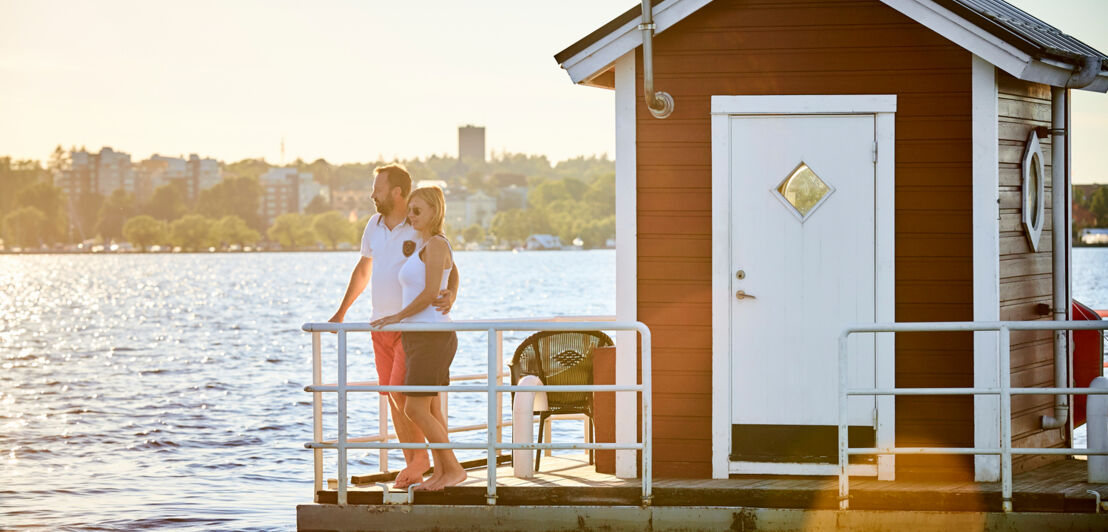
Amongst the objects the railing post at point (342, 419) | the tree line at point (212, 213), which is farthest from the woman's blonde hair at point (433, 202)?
the tree line at point (212, 213)

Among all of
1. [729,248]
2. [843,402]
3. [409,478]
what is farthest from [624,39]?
[409,478]

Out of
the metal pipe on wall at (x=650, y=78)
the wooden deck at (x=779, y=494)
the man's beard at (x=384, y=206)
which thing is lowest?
the wooden deck at (x=779, y=494)

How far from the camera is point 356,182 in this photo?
158375mm

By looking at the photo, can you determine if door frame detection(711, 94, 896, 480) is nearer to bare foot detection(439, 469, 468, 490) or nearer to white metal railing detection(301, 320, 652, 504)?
white metal railing detection(301, 320, 652, 504)

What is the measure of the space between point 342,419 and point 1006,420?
3484 mm

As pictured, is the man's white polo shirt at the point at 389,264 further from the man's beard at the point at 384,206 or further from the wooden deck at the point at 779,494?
the wooden deck at the point at 779,494

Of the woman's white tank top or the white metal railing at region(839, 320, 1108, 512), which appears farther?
the woman's white tank top

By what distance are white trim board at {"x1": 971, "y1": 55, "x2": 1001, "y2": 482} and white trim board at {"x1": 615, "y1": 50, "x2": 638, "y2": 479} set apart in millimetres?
Answer: 1940

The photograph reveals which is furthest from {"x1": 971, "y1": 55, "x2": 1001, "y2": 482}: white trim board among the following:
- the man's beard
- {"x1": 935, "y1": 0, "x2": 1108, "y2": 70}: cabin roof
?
the man's beard

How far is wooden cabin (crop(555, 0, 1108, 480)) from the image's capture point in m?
7.77

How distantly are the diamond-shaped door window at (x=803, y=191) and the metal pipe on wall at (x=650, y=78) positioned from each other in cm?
79

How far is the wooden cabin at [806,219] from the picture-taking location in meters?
7.77

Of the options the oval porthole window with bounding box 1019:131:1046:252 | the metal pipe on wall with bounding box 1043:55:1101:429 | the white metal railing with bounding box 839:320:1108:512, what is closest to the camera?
the white metal railing with bounding box 839:320:1108:512

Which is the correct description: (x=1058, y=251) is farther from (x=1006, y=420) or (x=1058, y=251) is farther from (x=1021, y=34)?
(x=1006, y=420)
